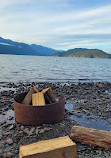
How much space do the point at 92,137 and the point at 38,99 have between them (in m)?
3.09

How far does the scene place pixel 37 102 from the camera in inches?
291

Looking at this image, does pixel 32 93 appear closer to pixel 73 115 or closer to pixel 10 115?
pixel 10 115

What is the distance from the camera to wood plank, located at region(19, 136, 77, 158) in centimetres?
378

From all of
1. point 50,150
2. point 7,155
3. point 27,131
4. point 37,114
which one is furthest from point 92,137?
point 7,155

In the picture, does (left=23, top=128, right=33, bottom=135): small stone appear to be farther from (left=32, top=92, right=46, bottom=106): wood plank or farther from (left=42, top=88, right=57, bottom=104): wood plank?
(left=42, top=88, right=57, bottom=104): wood plank

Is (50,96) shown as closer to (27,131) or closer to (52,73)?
(27,131)

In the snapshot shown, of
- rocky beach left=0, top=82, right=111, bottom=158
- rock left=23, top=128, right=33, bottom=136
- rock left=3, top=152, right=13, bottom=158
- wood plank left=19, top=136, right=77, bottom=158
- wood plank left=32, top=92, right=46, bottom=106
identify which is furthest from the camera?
wood plank left=32, top=92, right=46, bottom=106

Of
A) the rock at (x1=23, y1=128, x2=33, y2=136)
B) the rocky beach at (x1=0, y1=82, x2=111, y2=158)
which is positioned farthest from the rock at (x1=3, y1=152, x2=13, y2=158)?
the rock at (x1=23, y1=128, x2=33, y2=136)

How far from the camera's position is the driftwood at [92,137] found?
5.35m

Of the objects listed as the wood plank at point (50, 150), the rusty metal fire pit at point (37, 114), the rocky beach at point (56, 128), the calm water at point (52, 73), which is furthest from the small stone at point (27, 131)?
the calm water at point (52, 73)

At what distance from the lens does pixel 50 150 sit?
389 cm

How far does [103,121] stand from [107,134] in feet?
9.35

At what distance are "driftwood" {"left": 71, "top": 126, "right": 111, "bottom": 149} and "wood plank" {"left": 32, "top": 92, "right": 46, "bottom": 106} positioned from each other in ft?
7.06

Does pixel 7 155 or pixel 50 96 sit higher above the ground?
pixel 50 96
